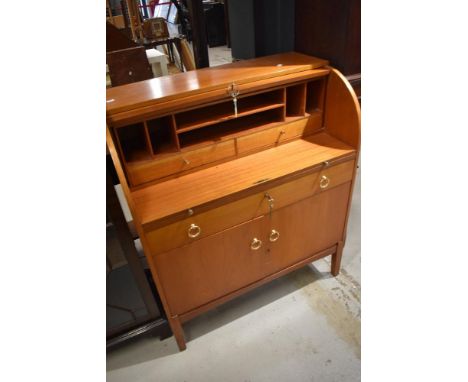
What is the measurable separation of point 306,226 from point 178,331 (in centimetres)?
79

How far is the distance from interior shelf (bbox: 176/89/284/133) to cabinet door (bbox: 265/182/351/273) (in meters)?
0.45

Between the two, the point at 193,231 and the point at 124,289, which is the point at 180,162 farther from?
the point at 124,289

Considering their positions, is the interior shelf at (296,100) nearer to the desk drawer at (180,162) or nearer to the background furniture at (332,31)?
the background furniture at (332,31)

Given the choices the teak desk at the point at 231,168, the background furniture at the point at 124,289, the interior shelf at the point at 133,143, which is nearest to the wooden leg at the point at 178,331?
the teak desk at the point at 231,168

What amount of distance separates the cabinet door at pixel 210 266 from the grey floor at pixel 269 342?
1.01 ft

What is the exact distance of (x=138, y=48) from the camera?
85.6 inches

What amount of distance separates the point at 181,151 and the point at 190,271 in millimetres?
500

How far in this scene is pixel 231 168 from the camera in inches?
52.8

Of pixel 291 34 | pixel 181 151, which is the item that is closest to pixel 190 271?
pixel 181 151

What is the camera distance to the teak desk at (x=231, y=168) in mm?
1171

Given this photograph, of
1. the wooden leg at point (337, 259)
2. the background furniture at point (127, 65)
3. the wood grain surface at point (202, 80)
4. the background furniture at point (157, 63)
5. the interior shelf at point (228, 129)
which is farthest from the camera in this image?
the background furniture at point (157, 63)

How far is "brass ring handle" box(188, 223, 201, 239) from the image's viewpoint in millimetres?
1177

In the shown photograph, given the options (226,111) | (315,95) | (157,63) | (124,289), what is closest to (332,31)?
(315,95)

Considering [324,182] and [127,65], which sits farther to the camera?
[127,65]
